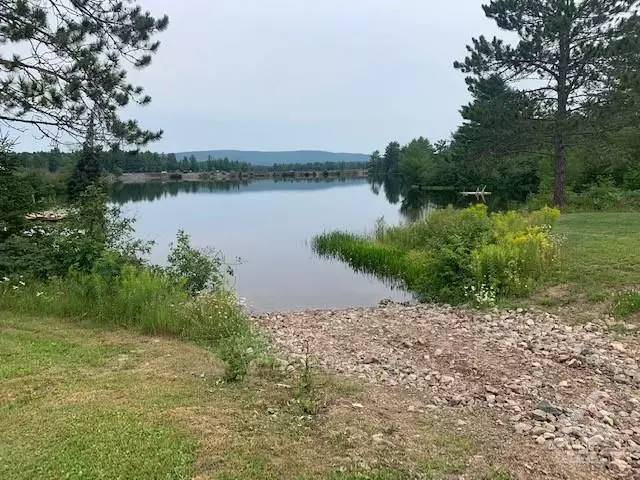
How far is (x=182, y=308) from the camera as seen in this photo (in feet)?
22.3

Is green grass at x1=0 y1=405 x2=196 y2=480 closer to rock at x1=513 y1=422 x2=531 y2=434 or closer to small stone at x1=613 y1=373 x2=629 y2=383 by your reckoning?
rock at x1=513 y1=422 x2=531 y2=434

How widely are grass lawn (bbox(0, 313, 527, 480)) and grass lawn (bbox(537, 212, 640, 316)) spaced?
4.76 metres

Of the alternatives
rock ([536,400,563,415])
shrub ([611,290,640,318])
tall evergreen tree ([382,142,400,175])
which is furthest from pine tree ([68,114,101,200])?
tall evergreen tree ([382,142,400,175])

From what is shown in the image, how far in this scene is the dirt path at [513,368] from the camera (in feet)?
11.9

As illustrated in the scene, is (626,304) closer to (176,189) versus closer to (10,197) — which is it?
(10,197)

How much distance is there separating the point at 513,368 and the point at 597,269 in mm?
4756

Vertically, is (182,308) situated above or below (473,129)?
below

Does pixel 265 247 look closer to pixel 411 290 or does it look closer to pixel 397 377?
pixel 411 290

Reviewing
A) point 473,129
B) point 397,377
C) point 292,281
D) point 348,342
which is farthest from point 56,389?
point 473,129

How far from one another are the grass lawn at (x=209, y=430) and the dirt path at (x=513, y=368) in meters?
0.40

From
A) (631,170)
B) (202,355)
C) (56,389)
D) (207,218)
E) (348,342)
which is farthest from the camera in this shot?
(207,218)

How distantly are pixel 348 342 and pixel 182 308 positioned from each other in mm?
2122

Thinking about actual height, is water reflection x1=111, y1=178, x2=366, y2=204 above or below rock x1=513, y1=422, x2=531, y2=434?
below

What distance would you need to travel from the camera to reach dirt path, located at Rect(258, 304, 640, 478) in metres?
3.64
